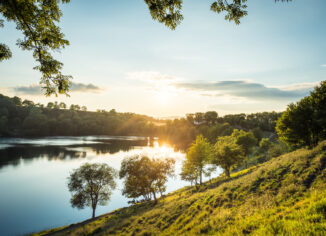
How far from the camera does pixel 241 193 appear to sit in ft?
51.5

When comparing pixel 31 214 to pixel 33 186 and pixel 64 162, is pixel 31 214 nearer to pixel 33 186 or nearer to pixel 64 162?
pixel 33 186

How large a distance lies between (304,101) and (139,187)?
40649 mm

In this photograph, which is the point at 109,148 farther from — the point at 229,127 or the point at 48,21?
the point at 48,21

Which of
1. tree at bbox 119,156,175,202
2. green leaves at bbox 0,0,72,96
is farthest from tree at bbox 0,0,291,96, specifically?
tree at bbox 119,156,175,202

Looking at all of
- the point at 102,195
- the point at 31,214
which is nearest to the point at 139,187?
the point at 102,195

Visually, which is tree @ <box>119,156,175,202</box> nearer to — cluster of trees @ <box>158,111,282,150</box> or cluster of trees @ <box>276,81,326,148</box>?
cluster of trees @ <box>276,81,326,148</box>

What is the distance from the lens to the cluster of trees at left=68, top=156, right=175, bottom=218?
113 feet

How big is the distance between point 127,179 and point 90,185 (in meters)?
9.53

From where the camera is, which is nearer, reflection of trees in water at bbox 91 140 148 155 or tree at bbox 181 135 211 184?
tree at bbox 181 135 211 184

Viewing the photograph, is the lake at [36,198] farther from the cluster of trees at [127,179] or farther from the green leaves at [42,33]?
the green leaves at [42,33]

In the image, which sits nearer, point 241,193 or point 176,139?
point 241,193

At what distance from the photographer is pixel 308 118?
28.4 metres

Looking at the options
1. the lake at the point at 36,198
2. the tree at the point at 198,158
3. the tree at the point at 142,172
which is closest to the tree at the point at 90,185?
the lake at the point at 36,198

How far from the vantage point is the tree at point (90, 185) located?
36.3 metres
